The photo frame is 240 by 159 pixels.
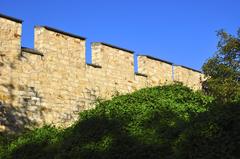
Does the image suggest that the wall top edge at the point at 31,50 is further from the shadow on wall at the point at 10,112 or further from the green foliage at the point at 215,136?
the green foliage at the point at 215,136

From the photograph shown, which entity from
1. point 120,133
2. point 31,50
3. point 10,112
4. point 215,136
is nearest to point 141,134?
point 120,133

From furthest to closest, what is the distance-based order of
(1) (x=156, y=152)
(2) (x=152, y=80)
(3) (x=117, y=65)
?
(2) (x=152, y=80)
(3) (x=117, y=65)
(1) (x=156, y=152)

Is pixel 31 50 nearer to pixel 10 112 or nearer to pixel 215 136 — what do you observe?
pixel 10 112

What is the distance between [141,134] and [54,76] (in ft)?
14.9

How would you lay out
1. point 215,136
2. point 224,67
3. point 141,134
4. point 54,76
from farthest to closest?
point 224,67
point 54,76
point 141,134
point 215,136

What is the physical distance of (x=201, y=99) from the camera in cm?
1530

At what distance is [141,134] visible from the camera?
11031 mm

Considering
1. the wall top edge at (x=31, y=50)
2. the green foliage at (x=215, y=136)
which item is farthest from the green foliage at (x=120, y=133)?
the wall top edge at (x=31, y=50)

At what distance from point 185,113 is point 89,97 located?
152 inches

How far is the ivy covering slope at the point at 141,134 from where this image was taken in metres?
8.81

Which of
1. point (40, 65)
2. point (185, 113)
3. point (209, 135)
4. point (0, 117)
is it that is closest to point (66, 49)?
point (40, 65)

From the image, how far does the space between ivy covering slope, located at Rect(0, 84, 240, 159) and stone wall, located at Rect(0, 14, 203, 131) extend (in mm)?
785

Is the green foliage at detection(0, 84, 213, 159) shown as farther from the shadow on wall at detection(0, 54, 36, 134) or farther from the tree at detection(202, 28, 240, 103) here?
the tree at detection(202, 28, 240, 103)

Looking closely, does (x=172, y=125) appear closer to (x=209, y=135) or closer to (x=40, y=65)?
(x=209, y=135)
